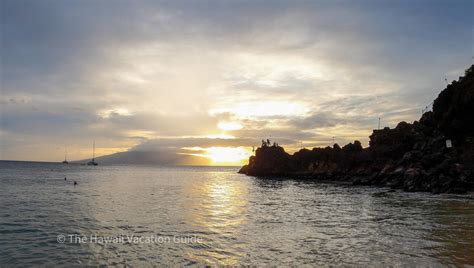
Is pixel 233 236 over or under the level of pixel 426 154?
under

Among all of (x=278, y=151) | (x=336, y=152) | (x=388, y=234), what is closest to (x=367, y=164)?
(x=336, y=152)

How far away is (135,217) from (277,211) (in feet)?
43.9

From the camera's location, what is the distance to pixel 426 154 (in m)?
64.4

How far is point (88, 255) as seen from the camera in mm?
15922

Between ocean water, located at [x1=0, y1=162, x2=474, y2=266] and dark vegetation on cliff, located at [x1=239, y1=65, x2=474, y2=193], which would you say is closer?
ocean water, located at [x1=0, y1=162, x2=474, y2=266]

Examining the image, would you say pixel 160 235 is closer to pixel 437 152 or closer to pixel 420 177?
pixel 420 177

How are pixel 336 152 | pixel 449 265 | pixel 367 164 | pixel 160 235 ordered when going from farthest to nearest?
pixel 336 152
pixel 367 164
pixel 160 235
pixel 449 265

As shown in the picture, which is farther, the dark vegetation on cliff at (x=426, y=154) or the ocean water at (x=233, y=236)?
the dark vegetation on cliff at (x=426, y=154)

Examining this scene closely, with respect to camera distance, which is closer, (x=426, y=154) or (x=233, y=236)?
(x=233, y=236)

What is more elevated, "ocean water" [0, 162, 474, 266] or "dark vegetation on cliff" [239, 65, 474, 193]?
"dark vegetation on cliff" [239, 65, 474, 193]

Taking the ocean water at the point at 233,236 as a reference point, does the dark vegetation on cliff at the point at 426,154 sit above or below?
above

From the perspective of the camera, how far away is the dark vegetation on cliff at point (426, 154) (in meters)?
53.7

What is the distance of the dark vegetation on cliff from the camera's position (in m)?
53.7

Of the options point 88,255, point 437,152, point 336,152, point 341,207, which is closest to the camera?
point 88,255
